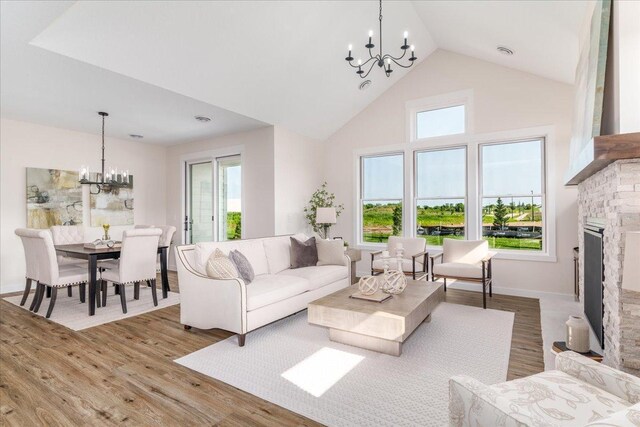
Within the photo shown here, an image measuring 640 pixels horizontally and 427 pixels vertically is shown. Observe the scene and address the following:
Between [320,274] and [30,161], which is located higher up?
[30,161]

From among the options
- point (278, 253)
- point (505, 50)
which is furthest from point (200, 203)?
point (505, 50)

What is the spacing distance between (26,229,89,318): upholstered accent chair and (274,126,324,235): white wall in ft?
9.08

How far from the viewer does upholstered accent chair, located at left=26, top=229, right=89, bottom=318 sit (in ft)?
12.4

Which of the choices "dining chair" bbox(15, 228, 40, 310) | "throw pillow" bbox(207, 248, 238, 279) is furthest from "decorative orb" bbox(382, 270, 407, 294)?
"dining chair" bbox(15, 228, 40, 310)

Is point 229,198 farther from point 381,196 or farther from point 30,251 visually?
point 30,251

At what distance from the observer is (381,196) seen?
6258mm

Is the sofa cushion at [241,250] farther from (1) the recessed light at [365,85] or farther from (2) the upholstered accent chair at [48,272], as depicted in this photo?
(1) the recessed light at [365,85]

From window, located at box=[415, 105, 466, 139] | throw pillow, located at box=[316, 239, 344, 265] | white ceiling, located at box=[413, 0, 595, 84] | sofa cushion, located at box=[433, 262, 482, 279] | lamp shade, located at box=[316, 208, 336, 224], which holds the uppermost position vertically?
white ceiling, located at box=[413, 0, 595, 84]

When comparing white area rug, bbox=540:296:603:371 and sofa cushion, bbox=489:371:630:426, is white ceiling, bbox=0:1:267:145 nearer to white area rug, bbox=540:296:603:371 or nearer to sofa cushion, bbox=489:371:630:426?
sofa cushion, bbox=489:371:630:426

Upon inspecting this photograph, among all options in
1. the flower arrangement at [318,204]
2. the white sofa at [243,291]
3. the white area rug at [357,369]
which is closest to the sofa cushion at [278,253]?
the white sofa at [243,291]

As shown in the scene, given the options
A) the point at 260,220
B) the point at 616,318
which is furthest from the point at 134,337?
the point at 616,318

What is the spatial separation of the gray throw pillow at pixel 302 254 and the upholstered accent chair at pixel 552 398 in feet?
10.5

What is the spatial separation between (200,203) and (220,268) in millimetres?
4085

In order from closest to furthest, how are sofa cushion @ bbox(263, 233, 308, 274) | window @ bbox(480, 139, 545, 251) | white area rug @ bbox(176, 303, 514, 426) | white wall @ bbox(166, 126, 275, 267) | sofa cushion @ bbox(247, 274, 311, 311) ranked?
1. white area rug @ bbox(176, 303, 514, 426)
2. sofa cushion @ bbox(247, 274, 311, 311)
3. sofa cushion @ bbox(263, 233, 308, 274)
4. window @ bbox(480, 139, 545, 251)
5. white wall @ bbox(166, 126, 275, 267)
